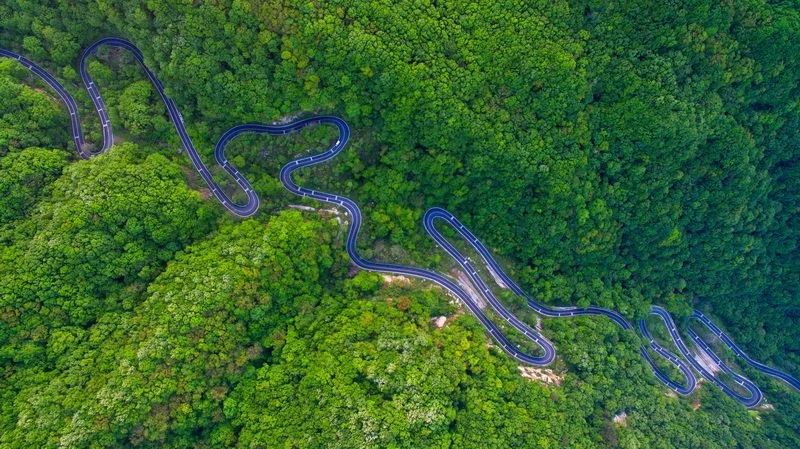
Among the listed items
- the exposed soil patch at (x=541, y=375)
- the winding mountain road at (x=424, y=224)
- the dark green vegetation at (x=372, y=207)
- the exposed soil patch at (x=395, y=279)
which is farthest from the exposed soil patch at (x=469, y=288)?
the exposed soil patch at (x=541, y=375)

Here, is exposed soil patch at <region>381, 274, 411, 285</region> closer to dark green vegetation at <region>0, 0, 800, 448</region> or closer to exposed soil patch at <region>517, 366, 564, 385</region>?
dark green vegetation at <region>0, 0, 800, 448</region>

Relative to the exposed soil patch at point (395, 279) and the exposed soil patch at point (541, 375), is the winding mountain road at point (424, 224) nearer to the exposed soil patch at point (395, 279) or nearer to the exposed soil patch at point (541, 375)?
the exposed soil patch at point (395, 279)

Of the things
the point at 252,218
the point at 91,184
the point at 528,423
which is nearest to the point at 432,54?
the point at 252,218

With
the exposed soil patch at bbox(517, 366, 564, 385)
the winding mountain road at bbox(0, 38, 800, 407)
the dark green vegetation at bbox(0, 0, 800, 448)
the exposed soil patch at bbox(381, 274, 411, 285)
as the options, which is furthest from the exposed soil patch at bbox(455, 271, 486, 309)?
the exposed soil patch at bbox(517, 366, 564, 385)

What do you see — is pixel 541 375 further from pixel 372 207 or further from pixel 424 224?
pixel 372 207

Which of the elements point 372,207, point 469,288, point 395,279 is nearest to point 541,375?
point 469,288

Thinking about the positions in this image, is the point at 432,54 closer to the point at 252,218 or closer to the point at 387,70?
the point at 387,70

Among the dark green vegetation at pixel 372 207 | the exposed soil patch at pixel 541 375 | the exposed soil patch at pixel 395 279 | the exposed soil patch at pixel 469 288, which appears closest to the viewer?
the dark green vegetation at pixel 372 207
